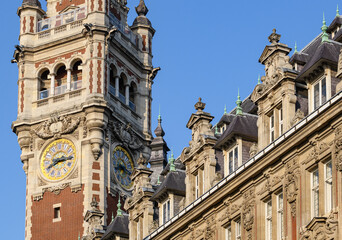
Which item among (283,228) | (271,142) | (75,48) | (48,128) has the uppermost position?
(75,48)

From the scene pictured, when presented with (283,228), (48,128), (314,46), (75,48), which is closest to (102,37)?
(75,48)

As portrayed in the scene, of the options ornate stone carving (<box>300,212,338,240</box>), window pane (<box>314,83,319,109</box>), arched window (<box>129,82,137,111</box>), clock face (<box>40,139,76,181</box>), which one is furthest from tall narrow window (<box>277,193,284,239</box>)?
arched window (<box>129,82,137,111</box>)

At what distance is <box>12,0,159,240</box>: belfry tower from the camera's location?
84.6 m

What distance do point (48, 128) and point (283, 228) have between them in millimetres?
43935

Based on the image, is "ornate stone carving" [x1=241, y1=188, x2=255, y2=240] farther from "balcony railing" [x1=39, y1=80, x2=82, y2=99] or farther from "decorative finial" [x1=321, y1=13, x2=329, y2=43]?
"balcony railing" [x1=39, y1=80, x2=82, y2=99]

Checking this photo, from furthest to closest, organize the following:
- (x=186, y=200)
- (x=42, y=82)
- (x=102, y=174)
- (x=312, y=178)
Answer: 1. (x=42, y=82)
2. (x=102, y=174)
3. (x=186, y=200)
4. (x=312, y=178)

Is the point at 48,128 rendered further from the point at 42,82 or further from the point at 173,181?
the point at 173,181

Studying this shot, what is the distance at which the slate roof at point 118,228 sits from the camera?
6312 centimetres

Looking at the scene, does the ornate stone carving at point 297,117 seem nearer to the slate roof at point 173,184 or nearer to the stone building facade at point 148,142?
the stone building facade at point 148,142

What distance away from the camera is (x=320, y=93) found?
148 feet

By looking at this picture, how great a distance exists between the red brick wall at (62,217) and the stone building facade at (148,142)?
0.09m

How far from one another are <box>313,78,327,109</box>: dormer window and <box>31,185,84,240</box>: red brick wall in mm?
39444

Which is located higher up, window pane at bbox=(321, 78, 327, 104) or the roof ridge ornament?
the roof ridge ornament

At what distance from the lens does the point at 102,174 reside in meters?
84.6
